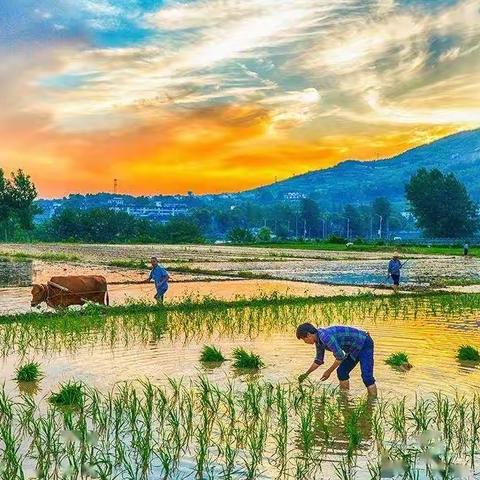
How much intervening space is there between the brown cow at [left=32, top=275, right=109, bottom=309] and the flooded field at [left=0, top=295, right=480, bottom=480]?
399 centimetres

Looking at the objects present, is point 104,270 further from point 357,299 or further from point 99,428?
point 99,428

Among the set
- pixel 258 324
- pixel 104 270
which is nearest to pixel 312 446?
pixel 258 324

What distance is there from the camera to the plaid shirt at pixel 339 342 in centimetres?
930

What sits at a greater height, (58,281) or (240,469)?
(58,281)

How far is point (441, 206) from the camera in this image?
343ft

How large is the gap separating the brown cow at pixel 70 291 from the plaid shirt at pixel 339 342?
38.6 ft

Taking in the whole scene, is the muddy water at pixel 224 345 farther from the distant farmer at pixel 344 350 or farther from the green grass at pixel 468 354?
the distant farmer at pixel 344 350

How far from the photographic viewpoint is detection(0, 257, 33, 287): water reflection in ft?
97.6

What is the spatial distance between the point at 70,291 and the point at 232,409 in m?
13.2

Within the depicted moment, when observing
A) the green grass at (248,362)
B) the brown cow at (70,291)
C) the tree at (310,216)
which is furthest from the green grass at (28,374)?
the tree at (310,216)

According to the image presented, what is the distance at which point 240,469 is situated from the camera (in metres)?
7.18

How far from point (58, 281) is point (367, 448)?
14454 millimetres

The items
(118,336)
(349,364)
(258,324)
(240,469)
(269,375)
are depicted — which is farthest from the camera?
(258,324)

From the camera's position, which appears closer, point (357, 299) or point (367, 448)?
point (367, 448)
